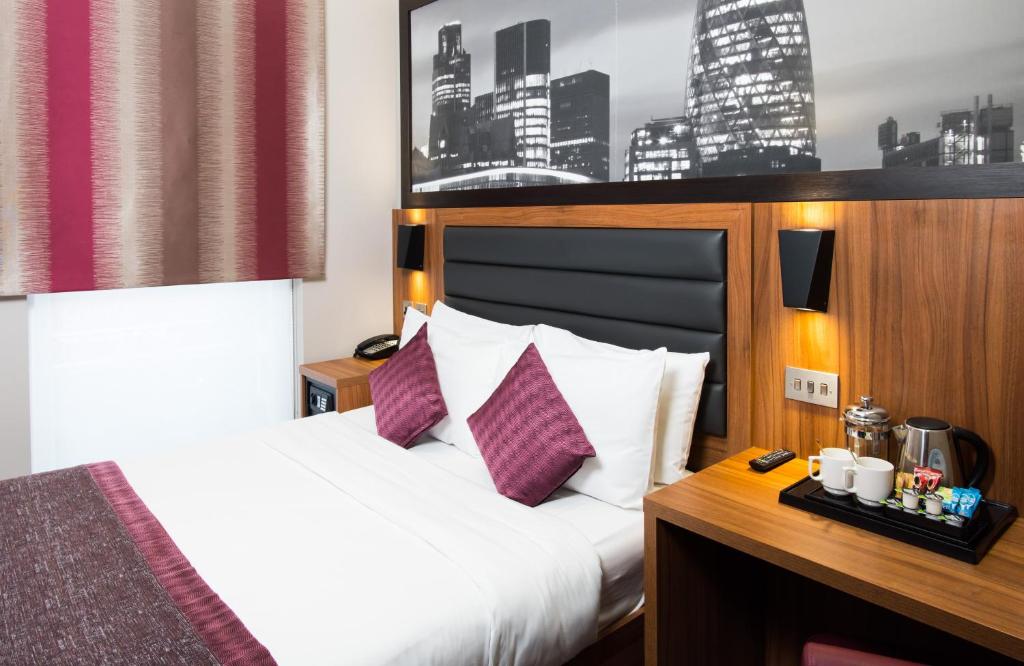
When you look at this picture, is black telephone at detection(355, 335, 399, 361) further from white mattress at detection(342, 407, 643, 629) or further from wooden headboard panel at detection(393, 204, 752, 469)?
white mattress at detection(342, 407, 643, 629)

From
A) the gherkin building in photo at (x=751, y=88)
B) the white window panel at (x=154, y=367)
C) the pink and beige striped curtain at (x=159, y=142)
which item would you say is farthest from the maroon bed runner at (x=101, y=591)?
the gherkin building in photo at (x=751, y=88)

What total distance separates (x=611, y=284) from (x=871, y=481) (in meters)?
1.08

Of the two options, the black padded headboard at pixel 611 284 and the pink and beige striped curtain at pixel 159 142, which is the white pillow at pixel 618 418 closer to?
the black padded headboard at pixel 611 284

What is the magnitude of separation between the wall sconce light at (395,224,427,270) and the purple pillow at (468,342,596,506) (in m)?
1.29

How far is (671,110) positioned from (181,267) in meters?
2.09

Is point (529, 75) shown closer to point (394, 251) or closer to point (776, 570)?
point (394, 251)

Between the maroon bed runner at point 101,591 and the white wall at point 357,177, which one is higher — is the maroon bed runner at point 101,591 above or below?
below

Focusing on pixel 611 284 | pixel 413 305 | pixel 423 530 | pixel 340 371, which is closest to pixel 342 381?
pixel 340 371

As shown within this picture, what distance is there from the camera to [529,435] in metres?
2.07

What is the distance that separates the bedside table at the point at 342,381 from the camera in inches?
123

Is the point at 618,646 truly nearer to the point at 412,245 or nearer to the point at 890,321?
the point at 890,321

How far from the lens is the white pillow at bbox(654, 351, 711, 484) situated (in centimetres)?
216

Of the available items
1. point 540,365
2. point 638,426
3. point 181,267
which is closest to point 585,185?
point 540,365

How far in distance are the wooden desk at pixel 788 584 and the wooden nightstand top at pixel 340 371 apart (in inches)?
68.5
